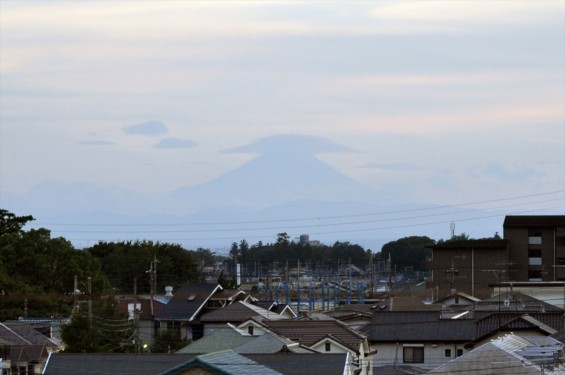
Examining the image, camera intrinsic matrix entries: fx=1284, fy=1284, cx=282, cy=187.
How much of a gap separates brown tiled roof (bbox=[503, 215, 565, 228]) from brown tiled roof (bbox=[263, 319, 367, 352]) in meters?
43.6

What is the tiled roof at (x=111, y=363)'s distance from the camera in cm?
3303

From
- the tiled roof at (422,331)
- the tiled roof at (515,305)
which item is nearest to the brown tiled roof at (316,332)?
the tiled roof at (422,331)

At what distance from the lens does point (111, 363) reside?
34.0 meters

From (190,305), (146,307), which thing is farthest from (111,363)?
(146,307)

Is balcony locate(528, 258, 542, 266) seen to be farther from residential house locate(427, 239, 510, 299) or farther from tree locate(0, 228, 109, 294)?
tree locate(0, 228, 109, 294)

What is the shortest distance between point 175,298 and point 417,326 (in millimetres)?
23123

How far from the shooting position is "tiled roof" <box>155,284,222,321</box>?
66625mm

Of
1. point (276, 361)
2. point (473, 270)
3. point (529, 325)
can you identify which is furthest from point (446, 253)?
point (276, 361)

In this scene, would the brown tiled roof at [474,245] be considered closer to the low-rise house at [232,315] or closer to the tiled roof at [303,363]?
the low-rise house at [232,315]

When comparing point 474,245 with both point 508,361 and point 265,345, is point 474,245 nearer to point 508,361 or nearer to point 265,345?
point 265,345

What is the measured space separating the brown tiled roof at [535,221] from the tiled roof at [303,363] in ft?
181

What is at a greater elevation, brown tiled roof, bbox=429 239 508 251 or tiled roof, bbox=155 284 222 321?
brown tiled roof, bbox=429 239 508 251

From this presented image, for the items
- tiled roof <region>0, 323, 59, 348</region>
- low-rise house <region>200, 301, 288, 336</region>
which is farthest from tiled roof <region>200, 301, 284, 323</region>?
tiled roof <region>0, 323, 59, 348</region>

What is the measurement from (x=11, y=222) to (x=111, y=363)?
56.4 metres
